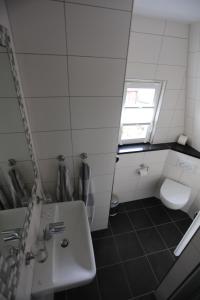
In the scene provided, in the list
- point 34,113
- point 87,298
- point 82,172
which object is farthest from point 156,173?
point 34,113

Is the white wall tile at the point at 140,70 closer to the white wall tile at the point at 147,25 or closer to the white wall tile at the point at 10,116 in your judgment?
the white wall tile at the point at 147,25

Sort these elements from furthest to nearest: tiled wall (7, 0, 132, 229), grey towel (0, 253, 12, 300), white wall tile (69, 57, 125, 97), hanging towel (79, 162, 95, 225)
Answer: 1. hanging towel (79, 162, 95, 225)
2. white wall tile (69, 57, 125, 97)
3. tiled wall (7, 0, 132, 229)
4. grey towel (0, 253, 12, 300)

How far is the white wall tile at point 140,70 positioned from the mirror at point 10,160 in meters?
1.23

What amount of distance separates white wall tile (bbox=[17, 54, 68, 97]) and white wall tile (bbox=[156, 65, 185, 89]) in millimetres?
1259

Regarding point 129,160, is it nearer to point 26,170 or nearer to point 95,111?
point 95,111

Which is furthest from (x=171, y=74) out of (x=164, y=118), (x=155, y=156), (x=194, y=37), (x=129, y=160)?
(x=129, y=160)

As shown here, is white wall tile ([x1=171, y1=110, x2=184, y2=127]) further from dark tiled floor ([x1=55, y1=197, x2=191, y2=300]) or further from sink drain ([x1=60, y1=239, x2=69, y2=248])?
sink drain ([x1=60, y1=239, x2=69, y2=248])

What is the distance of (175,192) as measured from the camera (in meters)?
2.01

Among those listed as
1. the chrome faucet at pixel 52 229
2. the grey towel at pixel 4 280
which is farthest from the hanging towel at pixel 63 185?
the grey towel at pixel 4 280

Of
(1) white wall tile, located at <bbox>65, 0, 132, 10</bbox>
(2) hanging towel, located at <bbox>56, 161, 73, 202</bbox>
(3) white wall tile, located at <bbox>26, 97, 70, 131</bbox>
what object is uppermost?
(1) white wall tile, located at <bbox>65, 0, 132, 10</bbox>

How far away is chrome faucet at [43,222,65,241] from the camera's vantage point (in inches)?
41.6

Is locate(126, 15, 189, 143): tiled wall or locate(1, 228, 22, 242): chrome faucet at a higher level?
locate(126, 15, 189, 143): tiled wall

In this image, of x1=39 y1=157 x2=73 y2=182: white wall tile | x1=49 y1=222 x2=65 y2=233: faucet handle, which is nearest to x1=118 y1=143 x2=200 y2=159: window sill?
x1=39 y1=157 x2=73 y2=182: white wall tile

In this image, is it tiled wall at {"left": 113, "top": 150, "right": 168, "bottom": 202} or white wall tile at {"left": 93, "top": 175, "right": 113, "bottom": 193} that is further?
tiled wall at {"left": 113, "top": 150, "right": 168, "bottom": 202}
